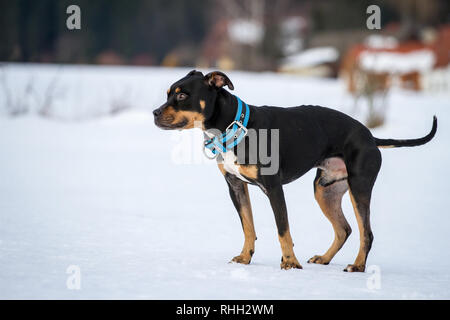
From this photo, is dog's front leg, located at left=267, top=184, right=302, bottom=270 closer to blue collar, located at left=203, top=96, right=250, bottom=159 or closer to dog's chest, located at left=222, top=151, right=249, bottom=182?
dog's chest, located at left=222, top=151, right=249, bottom=182

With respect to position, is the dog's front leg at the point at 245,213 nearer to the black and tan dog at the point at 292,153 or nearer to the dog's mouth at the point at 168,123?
the black and tan dog at the point at 292,153

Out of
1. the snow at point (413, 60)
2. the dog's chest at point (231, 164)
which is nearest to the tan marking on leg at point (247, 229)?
the dog's chest at point (231, 164)

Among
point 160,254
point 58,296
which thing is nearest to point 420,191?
point 160,254

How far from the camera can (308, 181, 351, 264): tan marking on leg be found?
490 cm

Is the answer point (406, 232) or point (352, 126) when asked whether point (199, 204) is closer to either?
point (406, 232)

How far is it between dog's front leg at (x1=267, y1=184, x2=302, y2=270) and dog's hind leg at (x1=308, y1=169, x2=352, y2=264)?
1.97 feet

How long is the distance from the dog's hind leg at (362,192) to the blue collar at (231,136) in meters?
0.93

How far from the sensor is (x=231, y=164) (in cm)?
434

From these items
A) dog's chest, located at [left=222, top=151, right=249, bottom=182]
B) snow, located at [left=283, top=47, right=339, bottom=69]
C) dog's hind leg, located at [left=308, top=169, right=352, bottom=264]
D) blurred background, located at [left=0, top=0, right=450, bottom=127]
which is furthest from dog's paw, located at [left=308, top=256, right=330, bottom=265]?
snow, located at [left=283, top=47, right=339, bottom=69]

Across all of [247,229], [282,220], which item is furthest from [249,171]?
[247,229]

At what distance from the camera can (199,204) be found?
779 cm

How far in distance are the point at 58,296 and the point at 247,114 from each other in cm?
181

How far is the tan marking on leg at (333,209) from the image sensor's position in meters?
4.90

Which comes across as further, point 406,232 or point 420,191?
point 420,191
